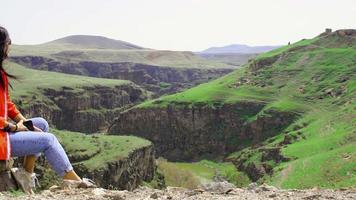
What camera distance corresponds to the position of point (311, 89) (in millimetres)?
147625

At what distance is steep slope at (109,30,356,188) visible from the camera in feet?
372

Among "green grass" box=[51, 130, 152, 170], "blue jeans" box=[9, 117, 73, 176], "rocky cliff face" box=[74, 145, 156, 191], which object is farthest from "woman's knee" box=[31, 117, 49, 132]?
"green grass" box=[51, 130, 152, 170]

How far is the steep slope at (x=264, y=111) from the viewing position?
11325 centimetres

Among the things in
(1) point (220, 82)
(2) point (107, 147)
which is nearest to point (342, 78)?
(1) point (220, 82)

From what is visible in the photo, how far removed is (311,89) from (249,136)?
21220mm

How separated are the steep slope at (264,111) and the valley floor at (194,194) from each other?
76021mm

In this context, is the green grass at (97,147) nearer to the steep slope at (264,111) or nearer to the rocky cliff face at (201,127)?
the steep slope at (264,111)

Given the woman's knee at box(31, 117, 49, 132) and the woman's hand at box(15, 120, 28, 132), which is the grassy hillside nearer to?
the woman's knee at box(31, 117, 49, 132)

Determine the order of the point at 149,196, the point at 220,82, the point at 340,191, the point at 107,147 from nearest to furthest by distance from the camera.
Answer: the point at 149,196, the point at 340,191, the point at 107,147, the point at 220,82

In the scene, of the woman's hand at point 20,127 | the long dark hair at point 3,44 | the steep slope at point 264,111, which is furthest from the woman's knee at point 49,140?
the steep slope at point 264,111

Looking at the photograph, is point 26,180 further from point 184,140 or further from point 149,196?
point 184,140

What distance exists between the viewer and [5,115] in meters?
14.7

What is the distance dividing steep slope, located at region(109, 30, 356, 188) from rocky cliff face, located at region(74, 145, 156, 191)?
20.5 m

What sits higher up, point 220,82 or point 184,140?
point 220,82
